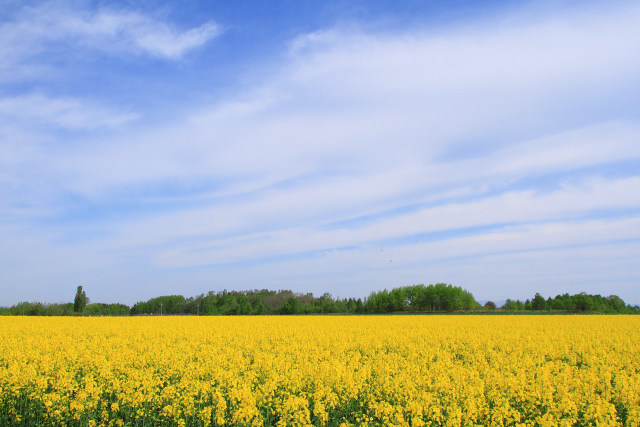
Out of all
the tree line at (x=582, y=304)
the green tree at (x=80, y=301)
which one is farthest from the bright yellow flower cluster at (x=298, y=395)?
the tree line at (x=582, y=304)

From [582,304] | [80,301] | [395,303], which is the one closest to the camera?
[80,301]

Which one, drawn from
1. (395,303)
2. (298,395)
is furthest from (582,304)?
(298,395)

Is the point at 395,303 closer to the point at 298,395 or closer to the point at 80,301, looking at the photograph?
the point at 80,301

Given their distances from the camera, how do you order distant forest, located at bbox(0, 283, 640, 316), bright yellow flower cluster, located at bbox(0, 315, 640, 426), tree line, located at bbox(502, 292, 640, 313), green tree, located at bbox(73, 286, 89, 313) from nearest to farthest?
bright yellow flower cluster, located at bbox(0, 315, 640, 426) < green tree, located at bbox(73, 286, 89, 313) < tree line, located at bbox(502, 292, 640, 313) < distant forest, located at bbox(0, 283, 640, 316)

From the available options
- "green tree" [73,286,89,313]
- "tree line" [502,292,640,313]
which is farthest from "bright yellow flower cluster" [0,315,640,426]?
"tree line" [502,292,640,313]

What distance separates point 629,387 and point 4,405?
48.2ft

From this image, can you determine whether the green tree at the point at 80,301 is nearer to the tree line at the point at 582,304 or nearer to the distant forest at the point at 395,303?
the distant forest at the point at 395,303

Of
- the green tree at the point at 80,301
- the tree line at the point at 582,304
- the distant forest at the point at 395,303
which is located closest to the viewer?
the green tree at the point at 80,301

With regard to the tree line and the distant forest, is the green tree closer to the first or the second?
the distant forest

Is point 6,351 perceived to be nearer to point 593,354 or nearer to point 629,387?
point 629,387

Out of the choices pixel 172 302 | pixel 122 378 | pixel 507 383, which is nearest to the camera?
pixel 507 383

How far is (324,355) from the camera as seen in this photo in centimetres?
1407

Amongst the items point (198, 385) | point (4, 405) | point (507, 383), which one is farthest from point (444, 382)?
point (4, 405)

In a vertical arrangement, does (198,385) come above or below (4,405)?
above
